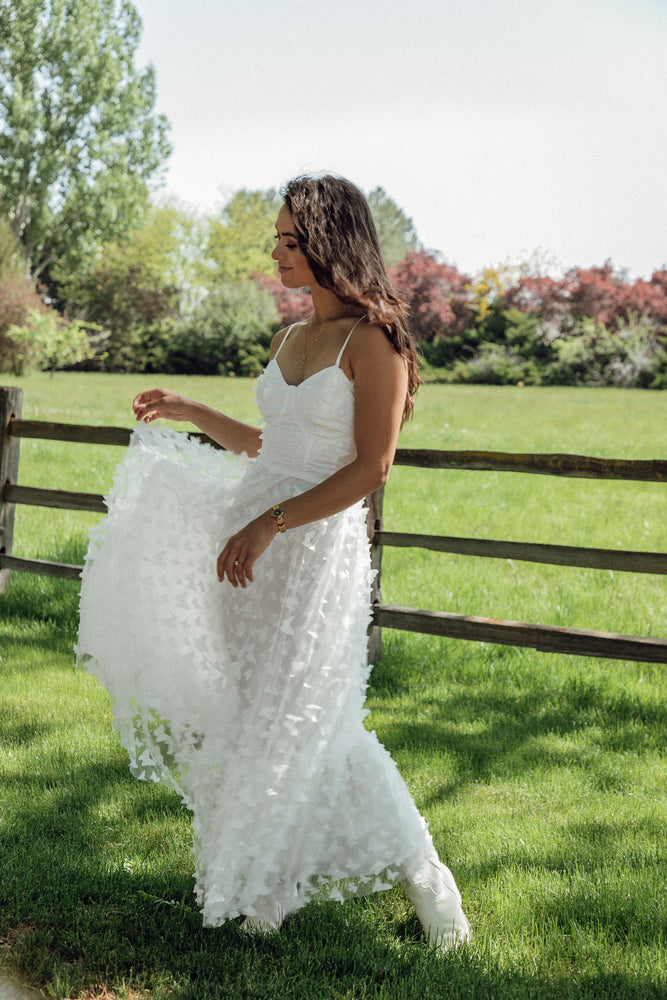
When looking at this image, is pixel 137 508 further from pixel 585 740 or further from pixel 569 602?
pixel 569 602

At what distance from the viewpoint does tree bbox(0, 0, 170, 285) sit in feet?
110

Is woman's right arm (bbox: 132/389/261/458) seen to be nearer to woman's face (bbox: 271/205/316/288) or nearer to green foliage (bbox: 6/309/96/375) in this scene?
woman's face (bbox: 271/205/316/288)

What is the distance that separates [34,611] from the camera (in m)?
5.79

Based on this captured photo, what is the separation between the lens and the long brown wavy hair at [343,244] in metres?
2.28

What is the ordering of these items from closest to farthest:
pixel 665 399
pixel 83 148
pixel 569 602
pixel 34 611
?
1. pixel 34 611
2. pixel 569 602
3. pixel 665 399
4. pixel 83 148

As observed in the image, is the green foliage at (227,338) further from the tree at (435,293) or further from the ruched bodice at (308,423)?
the ruched bodice at (308,423)

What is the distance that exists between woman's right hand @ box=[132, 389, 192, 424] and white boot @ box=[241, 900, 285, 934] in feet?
4.88

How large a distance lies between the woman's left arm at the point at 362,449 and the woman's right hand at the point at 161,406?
2.19 feet

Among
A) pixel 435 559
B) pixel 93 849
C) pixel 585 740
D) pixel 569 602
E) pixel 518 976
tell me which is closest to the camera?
pixel 518 976

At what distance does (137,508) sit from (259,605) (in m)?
0.56

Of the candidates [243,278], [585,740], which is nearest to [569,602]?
[585,740]

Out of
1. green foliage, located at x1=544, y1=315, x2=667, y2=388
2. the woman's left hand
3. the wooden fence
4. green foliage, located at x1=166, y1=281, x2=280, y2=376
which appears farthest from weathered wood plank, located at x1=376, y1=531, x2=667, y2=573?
green foliage, located at x1=166, y1=281, x2=280, y2=376

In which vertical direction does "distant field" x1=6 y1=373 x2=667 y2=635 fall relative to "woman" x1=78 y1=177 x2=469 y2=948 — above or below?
below

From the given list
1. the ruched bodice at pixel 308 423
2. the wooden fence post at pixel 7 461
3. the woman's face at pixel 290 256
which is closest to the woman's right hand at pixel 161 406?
the ruched bodice at pixel 308 423
